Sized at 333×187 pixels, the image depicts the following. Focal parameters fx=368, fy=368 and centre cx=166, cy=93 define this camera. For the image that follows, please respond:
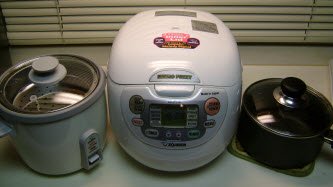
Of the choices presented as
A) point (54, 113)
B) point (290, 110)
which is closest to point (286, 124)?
point (290, 110)

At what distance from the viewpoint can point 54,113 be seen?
2.19 ft

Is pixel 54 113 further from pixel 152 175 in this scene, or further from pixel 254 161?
pixel 254 161

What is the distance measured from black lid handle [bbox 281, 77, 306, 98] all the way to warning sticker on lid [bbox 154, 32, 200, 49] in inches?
8.0

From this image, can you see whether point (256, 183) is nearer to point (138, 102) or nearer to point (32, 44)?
point (138, 102)

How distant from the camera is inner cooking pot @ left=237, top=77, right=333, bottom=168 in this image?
73 cm

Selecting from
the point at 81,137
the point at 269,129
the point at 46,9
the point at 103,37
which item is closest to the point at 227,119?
the point at 269,129

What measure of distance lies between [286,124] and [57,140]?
1.49 feet

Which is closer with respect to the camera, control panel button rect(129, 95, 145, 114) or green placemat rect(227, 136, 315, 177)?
control panel button rect(129, 95, 145, 114)

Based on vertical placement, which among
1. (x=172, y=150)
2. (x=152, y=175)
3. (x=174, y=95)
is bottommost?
(x=152, y=175)

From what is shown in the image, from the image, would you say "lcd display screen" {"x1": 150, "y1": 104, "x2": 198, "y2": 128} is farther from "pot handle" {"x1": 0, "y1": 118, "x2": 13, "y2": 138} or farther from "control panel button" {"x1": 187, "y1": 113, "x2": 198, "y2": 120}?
"pot handle" {"x1": 0, "y1": 118, "x2": 13, "y2": 138}

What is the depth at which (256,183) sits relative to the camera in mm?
783

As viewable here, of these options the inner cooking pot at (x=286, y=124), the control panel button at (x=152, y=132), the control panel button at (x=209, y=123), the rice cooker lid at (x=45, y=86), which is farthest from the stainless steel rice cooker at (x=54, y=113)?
the inner cooking pot at (x=286, y=124)

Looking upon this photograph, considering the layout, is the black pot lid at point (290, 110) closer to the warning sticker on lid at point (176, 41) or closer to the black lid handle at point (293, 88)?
the black lid handle at point (293, 88)

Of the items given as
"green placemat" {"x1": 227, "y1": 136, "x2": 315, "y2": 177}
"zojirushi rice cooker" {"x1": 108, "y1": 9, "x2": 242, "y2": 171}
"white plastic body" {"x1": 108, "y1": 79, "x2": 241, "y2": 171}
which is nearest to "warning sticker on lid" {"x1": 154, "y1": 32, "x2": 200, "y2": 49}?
"zojirushi rice cooker" {"x1": 108, "y1": 9, "x2": 242, "y2": 171}
